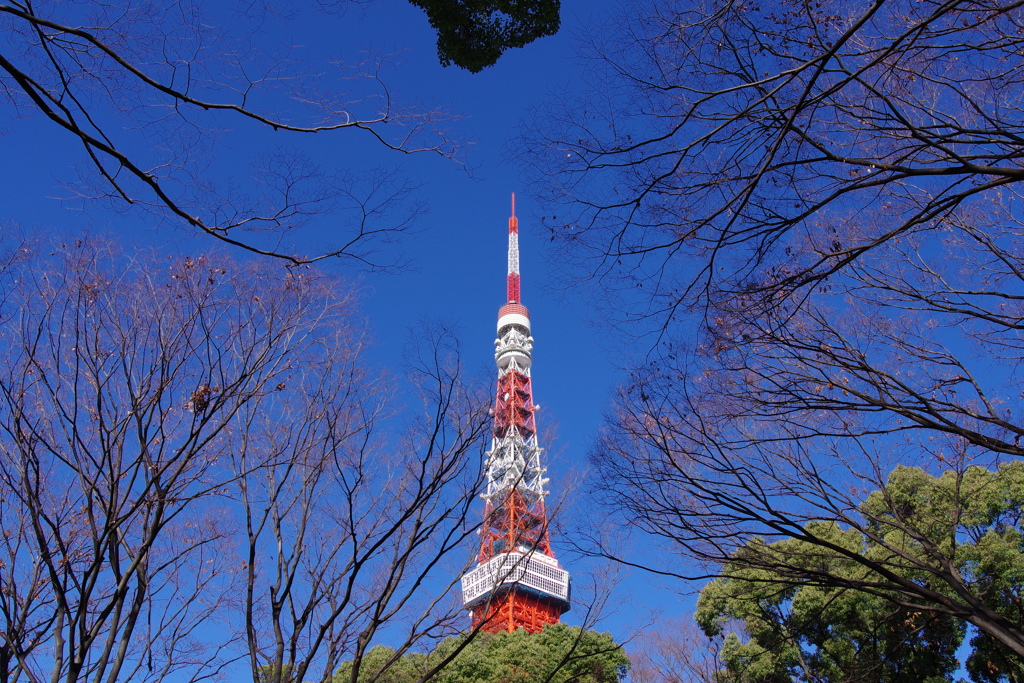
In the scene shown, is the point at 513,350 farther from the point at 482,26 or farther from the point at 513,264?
the point at 482,26

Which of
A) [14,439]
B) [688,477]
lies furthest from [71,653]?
[688,477]

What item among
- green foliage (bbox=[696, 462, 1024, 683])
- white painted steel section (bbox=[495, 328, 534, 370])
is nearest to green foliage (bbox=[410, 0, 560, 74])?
green foliage (bbox=[696, 462, 1024, 683])

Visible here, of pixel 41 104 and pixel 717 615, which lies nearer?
pixel 41 104

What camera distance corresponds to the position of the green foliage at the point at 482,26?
486cm

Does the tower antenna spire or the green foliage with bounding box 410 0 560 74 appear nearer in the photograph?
the green foliage with bounding box 410 0 560 74

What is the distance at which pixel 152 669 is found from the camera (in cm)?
529

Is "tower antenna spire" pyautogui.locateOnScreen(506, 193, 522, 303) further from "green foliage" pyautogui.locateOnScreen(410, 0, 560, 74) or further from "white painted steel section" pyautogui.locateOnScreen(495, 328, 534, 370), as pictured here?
"green foliage" pyautogui.locateOnScreen(410, 0, 560, 74)

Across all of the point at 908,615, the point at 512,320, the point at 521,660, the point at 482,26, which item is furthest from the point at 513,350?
the point at 482,26

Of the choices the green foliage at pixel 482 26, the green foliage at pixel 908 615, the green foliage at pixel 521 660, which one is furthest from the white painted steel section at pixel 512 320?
the green foliage at pixel 482 26

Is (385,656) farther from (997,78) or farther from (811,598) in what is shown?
(997,78)

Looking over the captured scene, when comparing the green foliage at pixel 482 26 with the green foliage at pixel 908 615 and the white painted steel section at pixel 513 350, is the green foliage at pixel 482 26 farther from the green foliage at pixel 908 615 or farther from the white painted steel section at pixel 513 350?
the white painted steel section at pixel 513 350

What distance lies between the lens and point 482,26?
4.92 metres

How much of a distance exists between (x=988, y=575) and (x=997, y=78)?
9196 mm

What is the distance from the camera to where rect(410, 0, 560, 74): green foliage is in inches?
191
